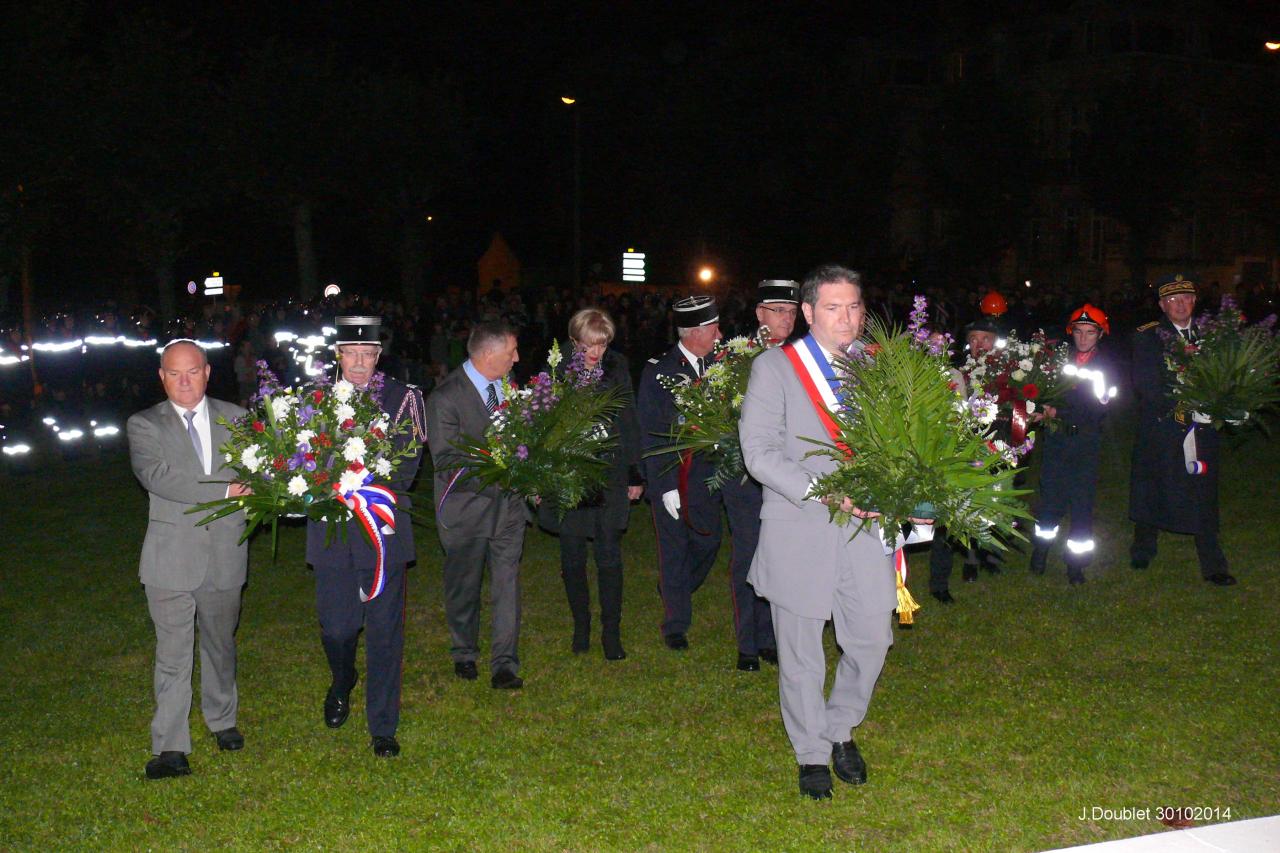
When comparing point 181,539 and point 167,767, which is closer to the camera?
point 181,539

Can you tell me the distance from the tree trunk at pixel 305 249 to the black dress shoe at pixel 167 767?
35.9m

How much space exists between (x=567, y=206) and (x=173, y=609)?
52.1 meters

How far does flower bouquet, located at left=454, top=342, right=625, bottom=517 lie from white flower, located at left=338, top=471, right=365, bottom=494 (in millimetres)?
1180

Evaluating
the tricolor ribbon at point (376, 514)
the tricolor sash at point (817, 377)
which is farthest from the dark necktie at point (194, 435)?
the tricolor sash at point (817, 377)

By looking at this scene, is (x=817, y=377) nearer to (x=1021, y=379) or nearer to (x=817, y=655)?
(x=817, y=655)

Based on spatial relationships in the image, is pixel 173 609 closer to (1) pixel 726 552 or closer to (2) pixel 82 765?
(2) pixel 82 765

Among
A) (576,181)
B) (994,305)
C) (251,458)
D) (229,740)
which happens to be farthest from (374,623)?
(576,181)

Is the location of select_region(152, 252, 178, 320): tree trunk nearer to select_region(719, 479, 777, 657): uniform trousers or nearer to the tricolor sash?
select_region(719, 479, 777, 657): uniform trousers

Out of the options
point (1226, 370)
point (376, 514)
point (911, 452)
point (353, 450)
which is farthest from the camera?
point (1226, 370)

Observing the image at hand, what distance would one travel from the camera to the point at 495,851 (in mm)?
5031

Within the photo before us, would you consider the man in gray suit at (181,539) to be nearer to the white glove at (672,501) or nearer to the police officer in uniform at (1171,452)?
the white glove at (672,501)

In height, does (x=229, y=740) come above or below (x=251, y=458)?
below

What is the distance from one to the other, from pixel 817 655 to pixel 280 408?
9.19 feet

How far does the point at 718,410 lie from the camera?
23.9 ft
